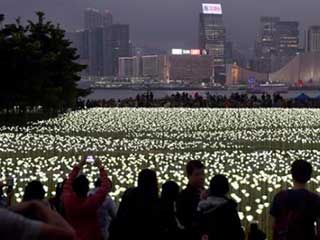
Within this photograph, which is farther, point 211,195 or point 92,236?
point 92,236

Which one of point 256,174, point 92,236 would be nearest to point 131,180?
point 256,174

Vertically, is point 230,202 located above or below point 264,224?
above

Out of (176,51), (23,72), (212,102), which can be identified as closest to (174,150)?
(23,72)

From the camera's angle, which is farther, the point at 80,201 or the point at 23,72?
the point at 23,72

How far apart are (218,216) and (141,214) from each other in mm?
539

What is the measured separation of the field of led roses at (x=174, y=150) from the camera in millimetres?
11602

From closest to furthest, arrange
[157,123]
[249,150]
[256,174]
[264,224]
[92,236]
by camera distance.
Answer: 1. [92,236]
2. [264,224]
3. [256,174]
4. [249,150]
5. [157,123]

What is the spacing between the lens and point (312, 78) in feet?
364

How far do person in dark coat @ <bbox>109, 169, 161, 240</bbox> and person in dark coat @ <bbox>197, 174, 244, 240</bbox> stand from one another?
12.6 inches

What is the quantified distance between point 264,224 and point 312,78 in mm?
105950

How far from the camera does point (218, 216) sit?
455cm

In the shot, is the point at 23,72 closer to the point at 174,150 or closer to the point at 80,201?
the point at 174,150

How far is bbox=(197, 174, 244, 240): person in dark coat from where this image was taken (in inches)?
178

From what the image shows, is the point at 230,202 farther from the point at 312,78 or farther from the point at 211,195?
the point at 312,78
